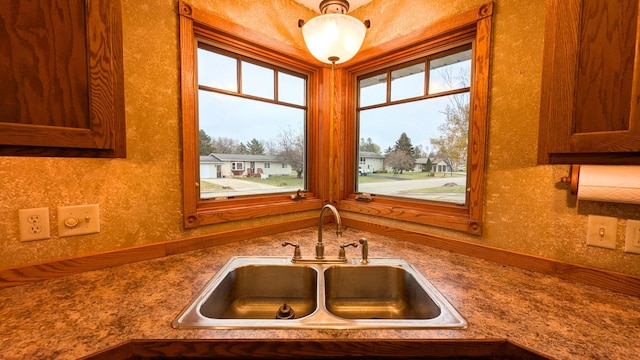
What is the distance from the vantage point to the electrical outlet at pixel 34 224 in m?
0.91

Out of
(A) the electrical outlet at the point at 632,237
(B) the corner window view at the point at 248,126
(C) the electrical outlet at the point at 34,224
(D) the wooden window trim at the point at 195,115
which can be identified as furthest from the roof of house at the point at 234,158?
(A) the electrical outlet at the point at 632,237

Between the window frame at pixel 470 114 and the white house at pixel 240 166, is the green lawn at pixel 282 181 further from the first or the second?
the window frame at pixel 470 114

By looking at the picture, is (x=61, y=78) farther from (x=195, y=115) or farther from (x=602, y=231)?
(x=602, y=231)

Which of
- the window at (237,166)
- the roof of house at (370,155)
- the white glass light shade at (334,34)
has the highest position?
the white glass light shade at (334,34)

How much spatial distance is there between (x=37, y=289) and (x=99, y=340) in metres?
0.49

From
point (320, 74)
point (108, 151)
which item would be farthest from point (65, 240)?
point (320, 74)

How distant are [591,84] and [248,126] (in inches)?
57.6

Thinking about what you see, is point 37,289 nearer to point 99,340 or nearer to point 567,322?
point 99,340

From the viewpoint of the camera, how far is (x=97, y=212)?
3.43 ft

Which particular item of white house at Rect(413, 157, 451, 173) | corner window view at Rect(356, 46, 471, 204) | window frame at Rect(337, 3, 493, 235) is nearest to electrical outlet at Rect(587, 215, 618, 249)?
window frame at Rect(337, 3, 493, 235)

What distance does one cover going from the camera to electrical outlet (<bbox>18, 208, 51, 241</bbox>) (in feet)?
2.99

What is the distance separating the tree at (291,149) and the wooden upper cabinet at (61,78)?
105cm

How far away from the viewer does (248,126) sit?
158 cm

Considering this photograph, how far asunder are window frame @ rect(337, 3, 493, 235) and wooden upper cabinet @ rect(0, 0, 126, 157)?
1.33 metres
